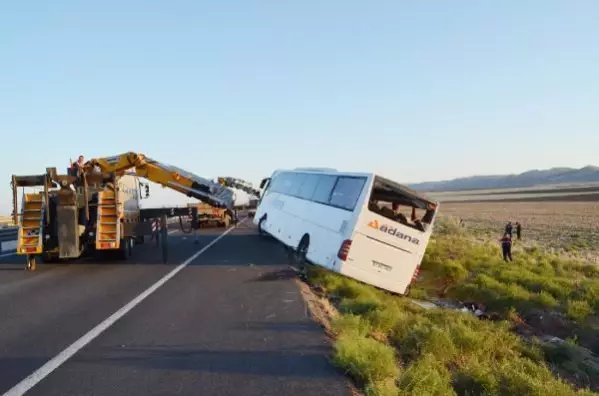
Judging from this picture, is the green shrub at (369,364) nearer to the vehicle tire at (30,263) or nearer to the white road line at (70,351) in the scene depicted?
the white road line at (70,351)

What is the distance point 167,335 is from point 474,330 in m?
5.53

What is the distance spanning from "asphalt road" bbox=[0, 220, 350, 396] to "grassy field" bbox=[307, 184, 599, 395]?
66 centimetres

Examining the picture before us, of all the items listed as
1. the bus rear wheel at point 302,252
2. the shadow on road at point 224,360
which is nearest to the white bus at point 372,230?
the bus rear wheel at point 302,252

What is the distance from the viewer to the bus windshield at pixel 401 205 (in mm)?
13258

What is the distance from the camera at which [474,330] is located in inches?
392

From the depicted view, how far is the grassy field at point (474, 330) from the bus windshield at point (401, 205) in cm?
183

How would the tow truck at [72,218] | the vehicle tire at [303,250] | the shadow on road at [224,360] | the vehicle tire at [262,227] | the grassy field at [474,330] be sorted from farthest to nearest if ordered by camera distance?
1. the vehicle tire at [262,227]
2. the vehicle tire at [303,250]
3. the tow truck at [72,218]
4. the grassy field at [474,330]
5. the shadow on road at [224,360]

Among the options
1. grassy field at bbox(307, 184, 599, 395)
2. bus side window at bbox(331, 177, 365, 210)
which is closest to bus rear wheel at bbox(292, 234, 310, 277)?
grassy field at bbox(307, 184, 599, 395)

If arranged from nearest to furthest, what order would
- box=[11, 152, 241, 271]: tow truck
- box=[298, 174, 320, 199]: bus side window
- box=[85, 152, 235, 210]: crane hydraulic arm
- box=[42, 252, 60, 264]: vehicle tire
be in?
1. box=[11, 152, 241, 271]: tow truck
2. box=[42, 252, 60, 264]: vehicle tire
3. box=[298, 174, 320, 199]: bus side window
4. box=[85, 152, 235, 210]: crane hydraulic arm

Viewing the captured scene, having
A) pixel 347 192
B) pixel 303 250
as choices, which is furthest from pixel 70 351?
pixel 303 250

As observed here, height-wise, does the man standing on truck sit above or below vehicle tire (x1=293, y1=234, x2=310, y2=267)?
above

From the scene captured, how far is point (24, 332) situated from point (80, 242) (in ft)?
25.1

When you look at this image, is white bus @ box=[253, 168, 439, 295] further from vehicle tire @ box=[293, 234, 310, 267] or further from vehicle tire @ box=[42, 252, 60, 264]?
vehicle tire @ box=[42, 252, 60, 264]

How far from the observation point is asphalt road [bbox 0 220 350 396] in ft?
18.3
